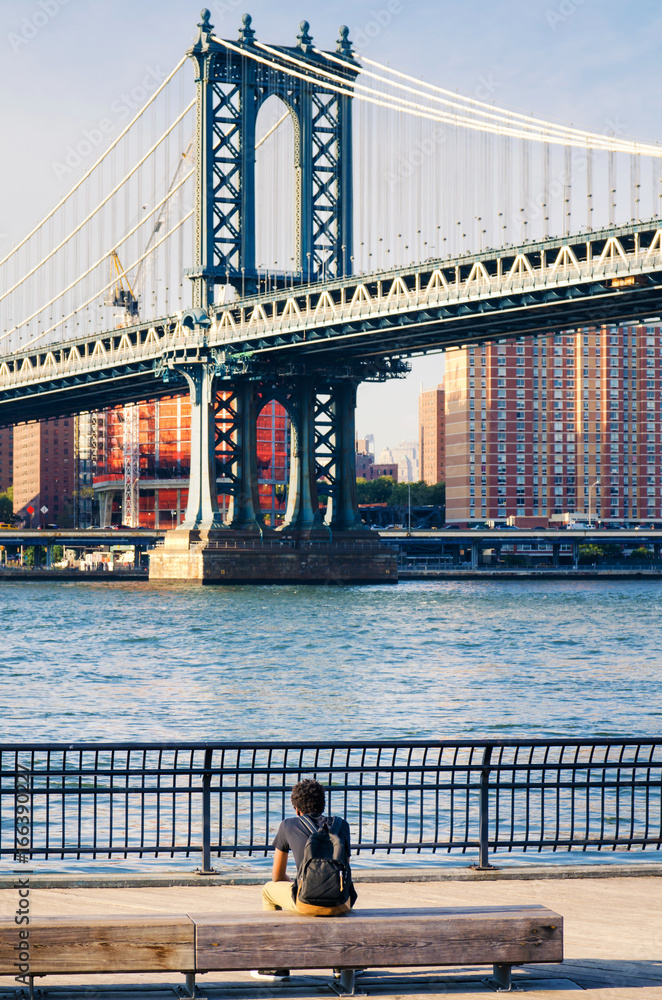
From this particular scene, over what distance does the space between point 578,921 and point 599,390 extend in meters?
173

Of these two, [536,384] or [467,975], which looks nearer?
[467,975]

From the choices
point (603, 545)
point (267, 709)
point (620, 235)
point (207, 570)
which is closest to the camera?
point (267, 709)

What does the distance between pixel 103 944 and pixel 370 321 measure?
221 ft

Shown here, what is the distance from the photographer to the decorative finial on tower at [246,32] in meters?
92.3

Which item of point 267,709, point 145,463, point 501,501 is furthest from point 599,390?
point 267,709

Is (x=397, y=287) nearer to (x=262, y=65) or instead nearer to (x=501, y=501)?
(x=262, y=65)

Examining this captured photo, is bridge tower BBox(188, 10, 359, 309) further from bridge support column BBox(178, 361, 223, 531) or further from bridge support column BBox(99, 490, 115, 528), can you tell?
bridge support column BBox(99, 490, 115, 528)

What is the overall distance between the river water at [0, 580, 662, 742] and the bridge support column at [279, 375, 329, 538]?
16454 millimetres

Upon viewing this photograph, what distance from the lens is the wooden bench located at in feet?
22.1

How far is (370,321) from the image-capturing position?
73125mm

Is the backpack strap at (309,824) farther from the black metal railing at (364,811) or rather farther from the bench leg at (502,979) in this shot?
the black metal railing at (364,811)

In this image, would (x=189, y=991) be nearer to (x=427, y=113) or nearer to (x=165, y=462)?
(x=427, y=113)

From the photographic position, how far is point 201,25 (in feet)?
301

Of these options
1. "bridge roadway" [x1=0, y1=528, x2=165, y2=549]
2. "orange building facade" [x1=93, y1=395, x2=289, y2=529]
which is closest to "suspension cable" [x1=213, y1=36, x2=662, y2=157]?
"bridge roadway" [x1=0, y1=528, x2=165, y2=549]
